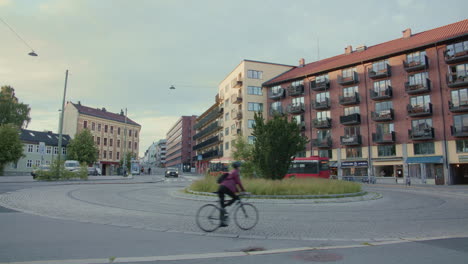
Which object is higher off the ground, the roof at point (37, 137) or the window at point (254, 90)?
the window at point (254, 90)

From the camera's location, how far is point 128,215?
10.2 m

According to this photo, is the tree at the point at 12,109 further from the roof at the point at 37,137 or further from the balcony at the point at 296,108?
the balcony at the point at 296,108

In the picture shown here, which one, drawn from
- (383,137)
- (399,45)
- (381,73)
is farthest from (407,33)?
(383,137)

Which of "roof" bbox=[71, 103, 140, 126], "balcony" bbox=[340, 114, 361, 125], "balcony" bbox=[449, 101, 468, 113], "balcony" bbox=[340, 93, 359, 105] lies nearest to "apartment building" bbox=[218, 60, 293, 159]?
"balcony" bbox=[340, 93, 359, 105]

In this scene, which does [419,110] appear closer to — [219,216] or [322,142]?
[322,142]

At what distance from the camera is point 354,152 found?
4575 cm

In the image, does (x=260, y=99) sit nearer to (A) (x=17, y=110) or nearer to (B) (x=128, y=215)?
(A) (x=17, y=110)

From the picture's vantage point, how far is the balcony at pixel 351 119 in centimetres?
4467

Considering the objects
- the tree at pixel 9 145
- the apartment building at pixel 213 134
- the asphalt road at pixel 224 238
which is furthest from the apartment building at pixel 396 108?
the tree at pixel 9 145

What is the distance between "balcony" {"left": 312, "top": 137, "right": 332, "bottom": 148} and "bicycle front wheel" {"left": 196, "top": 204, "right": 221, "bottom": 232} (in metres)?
42.1

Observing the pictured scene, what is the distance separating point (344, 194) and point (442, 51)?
101ft

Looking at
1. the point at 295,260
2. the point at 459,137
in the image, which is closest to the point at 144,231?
the point at 295,260

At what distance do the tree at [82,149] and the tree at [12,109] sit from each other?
9.62 m

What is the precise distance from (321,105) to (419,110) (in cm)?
1364
